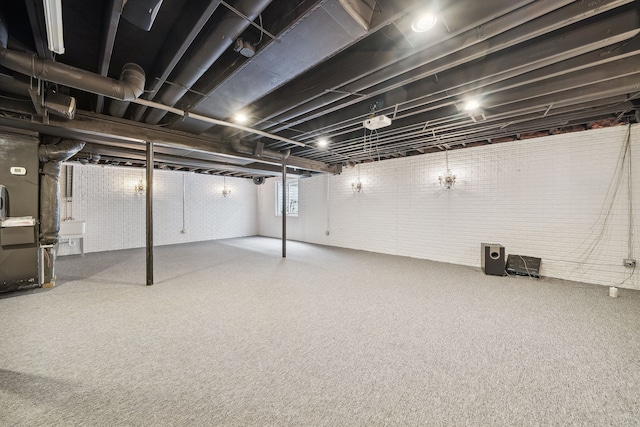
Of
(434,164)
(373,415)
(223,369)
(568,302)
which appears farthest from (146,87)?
(568,302)

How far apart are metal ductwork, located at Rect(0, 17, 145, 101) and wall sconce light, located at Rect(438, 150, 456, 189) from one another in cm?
556

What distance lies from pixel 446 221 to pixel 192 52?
5470mm

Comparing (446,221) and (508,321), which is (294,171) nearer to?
(446,221)

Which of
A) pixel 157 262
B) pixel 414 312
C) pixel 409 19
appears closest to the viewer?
pixel 409 19

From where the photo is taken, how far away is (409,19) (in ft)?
5.92

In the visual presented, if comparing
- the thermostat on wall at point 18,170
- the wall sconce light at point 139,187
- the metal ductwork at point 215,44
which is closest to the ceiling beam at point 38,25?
the metal ductwork at point 215,44

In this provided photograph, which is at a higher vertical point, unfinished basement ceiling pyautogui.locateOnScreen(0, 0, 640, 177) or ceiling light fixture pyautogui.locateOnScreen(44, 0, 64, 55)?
unfinished basement ceiling pyautogui.locateOnScreen(0, 0, 640, 177)

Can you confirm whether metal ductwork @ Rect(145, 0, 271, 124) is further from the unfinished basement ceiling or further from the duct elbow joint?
the duct elbow joint

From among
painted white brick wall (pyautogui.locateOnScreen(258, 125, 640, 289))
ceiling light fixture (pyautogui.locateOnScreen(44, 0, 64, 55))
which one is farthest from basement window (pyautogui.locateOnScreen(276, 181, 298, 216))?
ceiling light fixture (pyautogui.locateOnScreen(44, 0, 64, 55))

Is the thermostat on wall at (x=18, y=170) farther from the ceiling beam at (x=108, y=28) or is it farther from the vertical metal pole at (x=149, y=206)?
the ceiling beam at (x=108, y=28)

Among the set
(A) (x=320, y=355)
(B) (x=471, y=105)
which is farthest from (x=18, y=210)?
(B) (x=471, y=105)

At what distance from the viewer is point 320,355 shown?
2018 millimetres

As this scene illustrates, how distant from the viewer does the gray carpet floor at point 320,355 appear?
1.46m

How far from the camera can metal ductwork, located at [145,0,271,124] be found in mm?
1627
